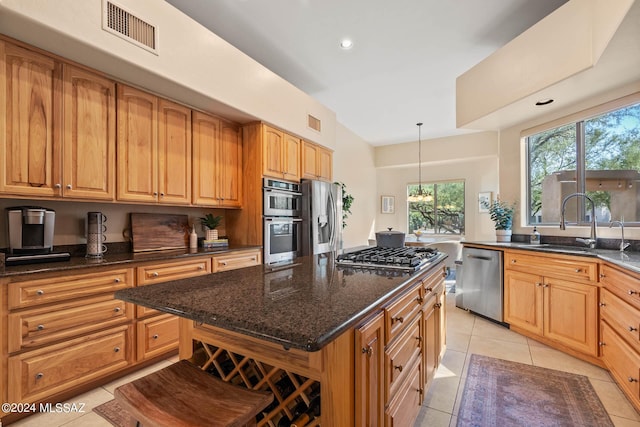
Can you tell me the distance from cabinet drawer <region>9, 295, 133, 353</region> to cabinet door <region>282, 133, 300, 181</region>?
2.03 m

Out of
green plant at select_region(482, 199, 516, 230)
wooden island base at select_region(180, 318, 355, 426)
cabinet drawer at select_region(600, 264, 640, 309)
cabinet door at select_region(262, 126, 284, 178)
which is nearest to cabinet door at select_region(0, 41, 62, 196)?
wooden island base at select_region(180, 318, 355, 426)

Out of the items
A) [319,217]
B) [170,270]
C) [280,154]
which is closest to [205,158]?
[280,154]

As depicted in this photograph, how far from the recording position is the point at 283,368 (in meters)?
0.94

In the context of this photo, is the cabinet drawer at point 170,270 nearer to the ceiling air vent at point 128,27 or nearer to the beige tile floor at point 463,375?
the beige tile floor at point 463,375

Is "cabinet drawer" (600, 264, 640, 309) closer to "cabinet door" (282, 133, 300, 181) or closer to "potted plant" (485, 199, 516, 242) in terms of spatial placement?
"potted plant" (485, 199, 516, 242)

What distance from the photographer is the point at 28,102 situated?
5.86ft

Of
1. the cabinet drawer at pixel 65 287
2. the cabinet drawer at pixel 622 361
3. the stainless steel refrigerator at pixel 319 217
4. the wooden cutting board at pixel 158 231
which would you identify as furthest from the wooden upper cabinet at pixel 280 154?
the cabinet drawer at pixel 622 361

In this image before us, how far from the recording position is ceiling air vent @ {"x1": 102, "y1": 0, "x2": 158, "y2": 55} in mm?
1847

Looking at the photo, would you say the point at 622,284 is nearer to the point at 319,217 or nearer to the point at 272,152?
the point at 319,217

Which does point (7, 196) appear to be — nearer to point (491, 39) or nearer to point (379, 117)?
point (491, 39)

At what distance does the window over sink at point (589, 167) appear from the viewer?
267 cm

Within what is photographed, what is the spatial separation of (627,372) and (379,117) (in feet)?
14.1

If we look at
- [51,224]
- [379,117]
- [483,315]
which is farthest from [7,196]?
[379,117]

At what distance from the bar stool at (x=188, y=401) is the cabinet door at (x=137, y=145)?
5.96ft
